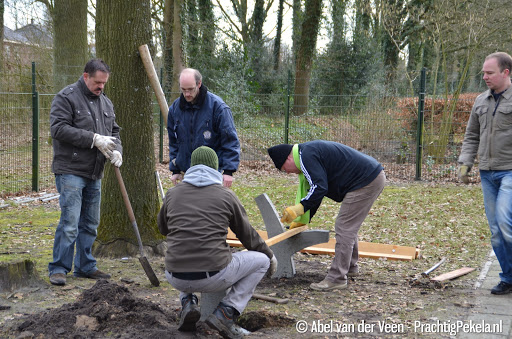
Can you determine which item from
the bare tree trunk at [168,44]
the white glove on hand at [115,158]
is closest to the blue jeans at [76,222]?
the white glove on hand at [115,158]

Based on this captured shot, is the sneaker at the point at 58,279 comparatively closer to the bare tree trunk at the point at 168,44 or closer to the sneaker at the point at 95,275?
the sneaker at the point at 95,275

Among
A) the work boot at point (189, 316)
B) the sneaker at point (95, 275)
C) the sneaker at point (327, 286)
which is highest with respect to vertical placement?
the work boot at point (189, 316)

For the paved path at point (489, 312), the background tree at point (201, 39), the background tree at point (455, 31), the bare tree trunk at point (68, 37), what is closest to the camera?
the paved path at point (489, 312)

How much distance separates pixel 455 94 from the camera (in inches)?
500

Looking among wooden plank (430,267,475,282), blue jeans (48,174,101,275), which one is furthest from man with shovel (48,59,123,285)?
wooden plank (430,267,475,282)

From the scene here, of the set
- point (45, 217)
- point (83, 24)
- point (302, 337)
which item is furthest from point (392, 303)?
point (83, 24)

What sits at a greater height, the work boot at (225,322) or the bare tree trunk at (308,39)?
the bare tree trunk at (308,39)

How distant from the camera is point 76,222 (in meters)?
4.94

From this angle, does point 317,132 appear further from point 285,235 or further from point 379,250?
point 285,235

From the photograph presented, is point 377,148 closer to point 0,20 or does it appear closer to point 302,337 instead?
point 302,337

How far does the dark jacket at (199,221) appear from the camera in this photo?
11.3ft

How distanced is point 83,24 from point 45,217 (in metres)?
7.85

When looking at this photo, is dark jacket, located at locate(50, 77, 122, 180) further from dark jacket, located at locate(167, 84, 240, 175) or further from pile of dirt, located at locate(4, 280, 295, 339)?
pile of dirt, located at locate(4, 280, 295, 339)

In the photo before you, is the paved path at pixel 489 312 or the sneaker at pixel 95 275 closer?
the paved path at pixel 489 312
